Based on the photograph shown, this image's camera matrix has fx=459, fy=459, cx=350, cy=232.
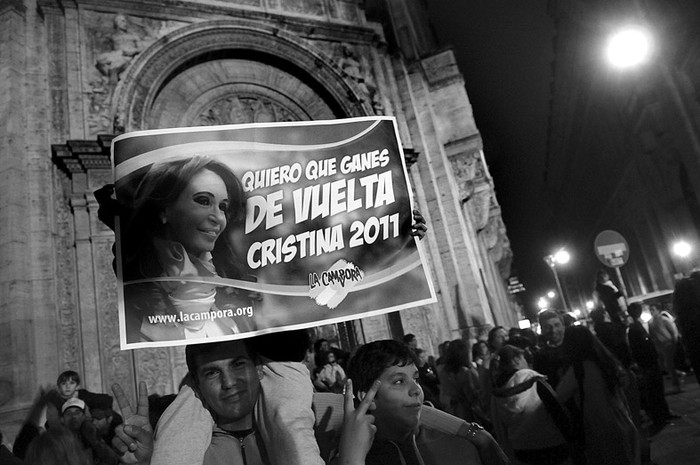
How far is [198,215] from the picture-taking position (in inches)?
81.7

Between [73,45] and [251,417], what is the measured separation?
9785 mm

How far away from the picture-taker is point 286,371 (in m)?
1.79

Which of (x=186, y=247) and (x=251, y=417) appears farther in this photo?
(x=186, y=247)

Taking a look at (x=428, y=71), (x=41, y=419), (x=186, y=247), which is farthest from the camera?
(x=428, y=71)

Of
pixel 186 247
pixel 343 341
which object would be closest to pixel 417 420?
pixel 186 247

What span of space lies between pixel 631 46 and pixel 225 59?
8.76 meters

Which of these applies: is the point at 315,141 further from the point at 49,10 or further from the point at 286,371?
the point at 49,10

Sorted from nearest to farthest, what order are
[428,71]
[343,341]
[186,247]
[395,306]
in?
→ 1. [186,247]
2. [395,306]
3. [343,341]
4. [428,71]

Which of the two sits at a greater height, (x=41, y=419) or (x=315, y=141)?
(x=315, y=141)

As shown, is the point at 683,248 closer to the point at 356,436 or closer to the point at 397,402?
the point at 397,402

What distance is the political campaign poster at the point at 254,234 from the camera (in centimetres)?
202

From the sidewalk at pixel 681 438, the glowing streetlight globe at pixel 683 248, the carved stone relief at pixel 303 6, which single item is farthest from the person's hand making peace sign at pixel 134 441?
the glowing streetlight globe at pixel 683 248

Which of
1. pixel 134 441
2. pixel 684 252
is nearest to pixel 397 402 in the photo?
pixel 134 441

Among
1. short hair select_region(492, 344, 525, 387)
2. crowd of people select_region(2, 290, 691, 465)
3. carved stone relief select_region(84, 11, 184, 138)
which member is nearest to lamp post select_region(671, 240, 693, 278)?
crowd of people select_region(2, 290, 691, 465)
